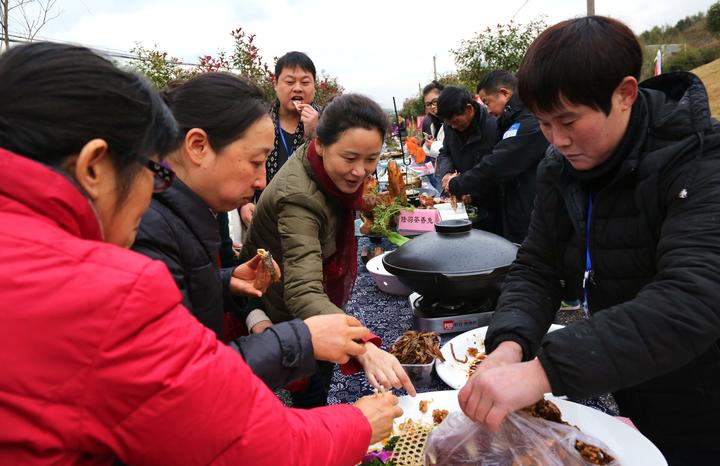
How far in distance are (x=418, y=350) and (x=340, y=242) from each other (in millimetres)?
546

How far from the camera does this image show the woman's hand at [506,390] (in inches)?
39.7

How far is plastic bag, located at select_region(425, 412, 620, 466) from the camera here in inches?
44.1

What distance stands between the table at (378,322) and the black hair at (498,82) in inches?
81.3

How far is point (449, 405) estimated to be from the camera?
146cm

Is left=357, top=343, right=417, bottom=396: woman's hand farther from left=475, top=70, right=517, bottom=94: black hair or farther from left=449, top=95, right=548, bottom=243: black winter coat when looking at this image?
left=475, top=70, right=517, bottom=94: black hair

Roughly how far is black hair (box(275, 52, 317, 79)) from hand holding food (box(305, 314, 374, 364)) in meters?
2.53

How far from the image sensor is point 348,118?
182 centimetres

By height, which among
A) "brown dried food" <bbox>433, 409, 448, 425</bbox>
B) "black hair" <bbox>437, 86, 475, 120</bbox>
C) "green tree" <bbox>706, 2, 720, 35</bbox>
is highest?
"green tree" <bbox>706, 2, 720, 35</bbox>

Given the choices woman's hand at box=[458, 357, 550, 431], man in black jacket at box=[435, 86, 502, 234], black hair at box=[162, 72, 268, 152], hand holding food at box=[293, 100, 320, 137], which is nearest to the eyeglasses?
black hair at box=[162, 72, 268, 152]

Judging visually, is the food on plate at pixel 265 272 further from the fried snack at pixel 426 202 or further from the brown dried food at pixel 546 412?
the fried snack at pixel 426 202

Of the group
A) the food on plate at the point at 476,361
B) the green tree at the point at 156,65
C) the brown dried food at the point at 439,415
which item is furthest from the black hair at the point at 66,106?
the green tree at the point at 156,65

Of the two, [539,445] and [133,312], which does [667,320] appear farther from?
[133,312]

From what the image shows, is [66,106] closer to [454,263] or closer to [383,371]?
[383,371]

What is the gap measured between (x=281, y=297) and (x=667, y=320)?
53.9 inches
